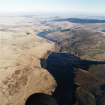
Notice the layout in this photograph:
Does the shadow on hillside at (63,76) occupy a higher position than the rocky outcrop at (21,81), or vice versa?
the rocky outcrop at (21,81)

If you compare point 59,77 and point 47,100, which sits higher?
point 47,100

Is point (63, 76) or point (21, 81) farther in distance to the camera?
point (63, 76)

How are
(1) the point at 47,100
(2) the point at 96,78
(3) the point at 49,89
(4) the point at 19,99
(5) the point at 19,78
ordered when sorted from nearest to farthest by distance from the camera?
(1) the point at 47,100 < (4) the point at 19,99 < (3) the point at 49,89 < (5) the point at 19,78 < (2) the point at 96,78

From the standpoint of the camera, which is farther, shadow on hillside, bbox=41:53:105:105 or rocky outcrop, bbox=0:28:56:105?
shadow on hillside, bbox=41:53:105:105

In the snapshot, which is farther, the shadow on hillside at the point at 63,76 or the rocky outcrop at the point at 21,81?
the shadow on hillside at the point at 63,76

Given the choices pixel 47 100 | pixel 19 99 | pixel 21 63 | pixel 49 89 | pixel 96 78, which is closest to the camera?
pixel 47 100

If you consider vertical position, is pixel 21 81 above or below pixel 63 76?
above

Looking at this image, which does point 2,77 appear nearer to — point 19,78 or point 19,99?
point 19,78

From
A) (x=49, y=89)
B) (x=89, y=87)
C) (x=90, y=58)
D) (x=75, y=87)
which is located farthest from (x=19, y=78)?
(x=90, y=58)

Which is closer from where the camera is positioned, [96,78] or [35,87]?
[35,87]

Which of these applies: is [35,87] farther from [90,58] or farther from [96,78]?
[90,58]

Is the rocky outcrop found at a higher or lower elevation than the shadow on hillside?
higher
